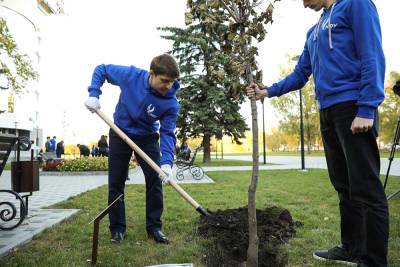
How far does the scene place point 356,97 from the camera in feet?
8.89

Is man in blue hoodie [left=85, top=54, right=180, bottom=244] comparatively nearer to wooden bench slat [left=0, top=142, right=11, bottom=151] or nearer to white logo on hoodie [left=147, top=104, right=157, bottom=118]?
white logo on hoodie [left=147, top=104, right=157, bottom=118]

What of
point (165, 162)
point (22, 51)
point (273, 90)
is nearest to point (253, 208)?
point (273, 90)

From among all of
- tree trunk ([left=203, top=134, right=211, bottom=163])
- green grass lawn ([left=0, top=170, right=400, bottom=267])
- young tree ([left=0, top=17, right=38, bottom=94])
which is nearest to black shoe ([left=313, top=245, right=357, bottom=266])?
A: green grass lawn ([left=0, top=170, right=400, bottom=267])

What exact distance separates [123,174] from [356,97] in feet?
7.54

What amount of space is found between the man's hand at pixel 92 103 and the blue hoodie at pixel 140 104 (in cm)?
11

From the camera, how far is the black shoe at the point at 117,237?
3961 mm

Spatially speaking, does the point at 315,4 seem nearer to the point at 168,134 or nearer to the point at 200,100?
the point at 168,134

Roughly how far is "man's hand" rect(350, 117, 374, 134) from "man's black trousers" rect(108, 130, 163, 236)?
2060mm

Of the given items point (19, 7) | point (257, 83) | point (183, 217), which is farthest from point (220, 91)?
point (19, 7)

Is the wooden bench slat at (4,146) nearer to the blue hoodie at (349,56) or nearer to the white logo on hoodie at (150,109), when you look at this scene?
the white logo on hoodie at (150,109)

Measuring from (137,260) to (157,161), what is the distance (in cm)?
111

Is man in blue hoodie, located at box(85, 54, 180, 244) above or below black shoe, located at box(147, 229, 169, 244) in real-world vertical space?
above

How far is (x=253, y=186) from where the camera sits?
309 centimetres

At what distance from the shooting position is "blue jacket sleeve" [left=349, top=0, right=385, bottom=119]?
8.30 feet
